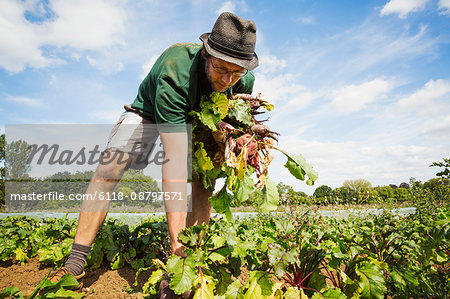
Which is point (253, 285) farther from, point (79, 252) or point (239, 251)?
point (79, 252)

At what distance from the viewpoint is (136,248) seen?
2.72 metres

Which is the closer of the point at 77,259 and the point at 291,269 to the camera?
the point at 291,269

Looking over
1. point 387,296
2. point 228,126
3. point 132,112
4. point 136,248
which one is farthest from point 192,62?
point 387,296

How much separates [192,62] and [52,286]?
176 cm

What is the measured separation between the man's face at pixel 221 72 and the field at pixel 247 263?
109 cm

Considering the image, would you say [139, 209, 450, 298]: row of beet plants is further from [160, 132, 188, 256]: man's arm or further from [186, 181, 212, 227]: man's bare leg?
[186, 181, 212, 227]: man's bare leg

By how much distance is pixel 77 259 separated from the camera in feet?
6.88

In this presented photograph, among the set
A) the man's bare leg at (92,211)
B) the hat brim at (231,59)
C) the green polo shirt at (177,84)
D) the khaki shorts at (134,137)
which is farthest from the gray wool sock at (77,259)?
the hat brim at (231,59)

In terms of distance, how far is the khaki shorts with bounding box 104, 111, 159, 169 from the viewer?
2361 millimetres

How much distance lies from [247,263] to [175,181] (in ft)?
2.94

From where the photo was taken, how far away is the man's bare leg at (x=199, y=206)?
106 inches

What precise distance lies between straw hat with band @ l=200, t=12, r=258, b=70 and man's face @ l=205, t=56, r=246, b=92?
0.05 metres

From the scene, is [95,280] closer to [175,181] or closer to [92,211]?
[92,211]

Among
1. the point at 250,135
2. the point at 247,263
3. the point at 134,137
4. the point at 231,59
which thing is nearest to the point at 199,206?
the point at 247,263
